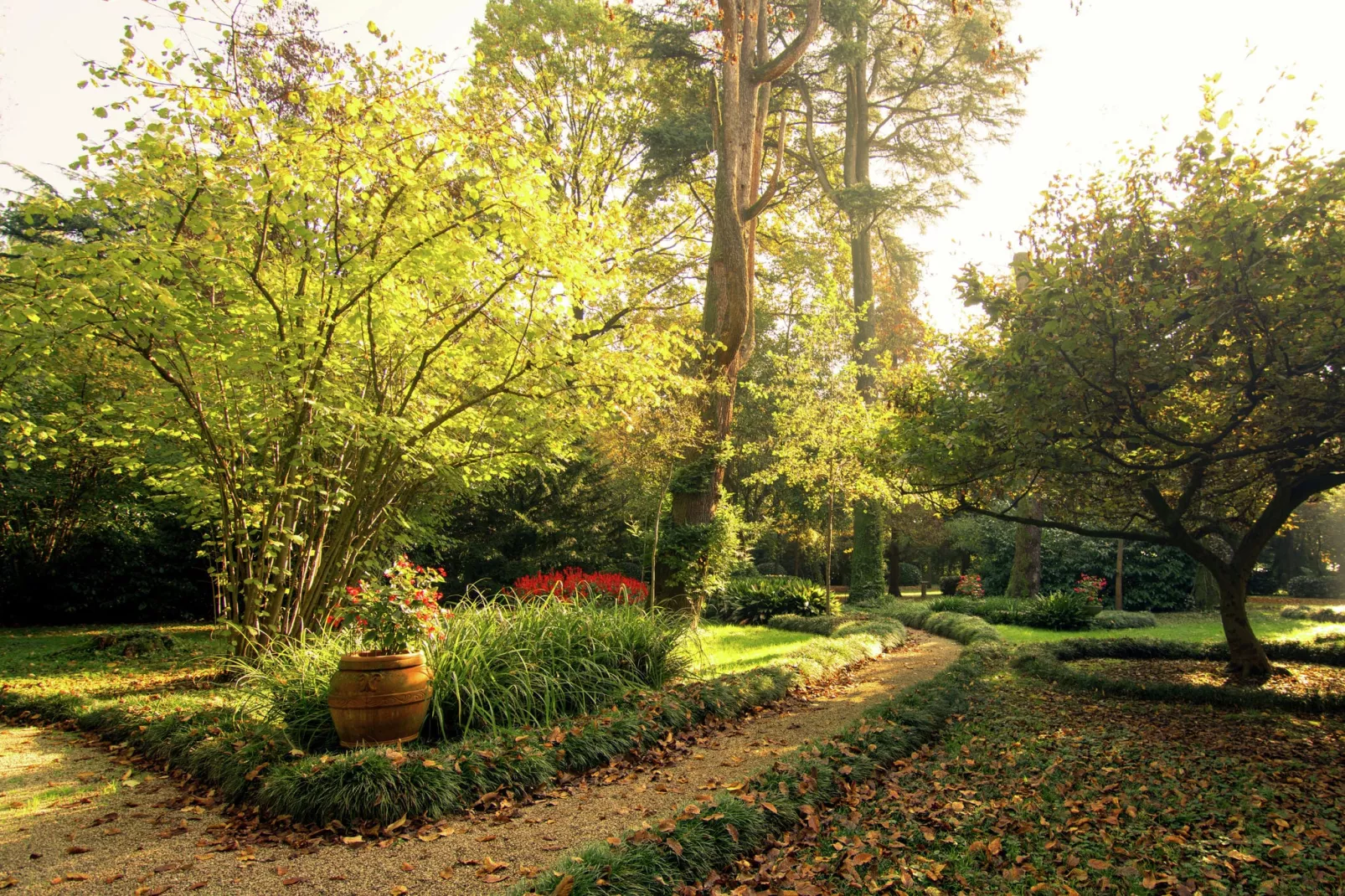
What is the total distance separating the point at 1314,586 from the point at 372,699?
24462 millimetres

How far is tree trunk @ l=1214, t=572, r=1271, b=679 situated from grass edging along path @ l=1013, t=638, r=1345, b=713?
948mm

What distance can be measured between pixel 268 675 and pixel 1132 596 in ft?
57.2

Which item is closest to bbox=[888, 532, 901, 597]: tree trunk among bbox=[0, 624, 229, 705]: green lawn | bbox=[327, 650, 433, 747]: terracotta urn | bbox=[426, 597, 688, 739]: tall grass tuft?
bbox=[426, 597, 688, 739]: tall grass tuft

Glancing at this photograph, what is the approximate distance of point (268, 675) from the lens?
17.3 feet

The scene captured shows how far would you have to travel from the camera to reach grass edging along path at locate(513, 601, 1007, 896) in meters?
2.98

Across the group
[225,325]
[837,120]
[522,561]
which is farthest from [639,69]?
[225,325]

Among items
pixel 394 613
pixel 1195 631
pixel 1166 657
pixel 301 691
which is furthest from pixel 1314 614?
pixel 301 691

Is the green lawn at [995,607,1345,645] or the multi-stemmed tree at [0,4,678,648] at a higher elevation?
the multi-stemmed tree at [0,4,678,648]

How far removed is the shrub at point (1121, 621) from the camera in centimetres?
1292

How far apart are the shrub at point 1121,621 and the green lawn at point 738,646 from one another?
18.0ft

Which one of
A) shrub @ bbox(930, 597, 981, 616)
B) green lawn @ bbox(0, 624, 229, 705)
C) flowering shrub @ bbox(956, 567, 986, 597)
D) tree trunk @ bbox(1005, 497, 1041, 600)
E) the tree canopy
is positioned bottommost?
green lawn @ bbox(0, 624, 229, 705)

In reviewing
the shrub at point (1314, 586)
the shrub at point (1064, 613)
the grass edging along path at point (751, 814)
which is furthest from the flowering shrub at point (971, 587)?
the grass edging along path at point (751, 814)

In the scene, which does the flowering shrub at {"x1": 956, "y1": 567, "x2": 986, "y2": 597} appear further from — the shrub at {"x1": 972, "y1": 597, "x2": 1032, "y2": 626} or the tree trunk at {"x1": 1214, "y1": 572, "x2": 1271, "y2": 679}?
the tree trunk at {"x1": 1214, "y1": 572, "x2": 1271, "y2": 679}

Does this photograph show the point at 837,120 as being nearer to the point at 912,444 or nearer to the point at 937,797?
the point at 912,444
